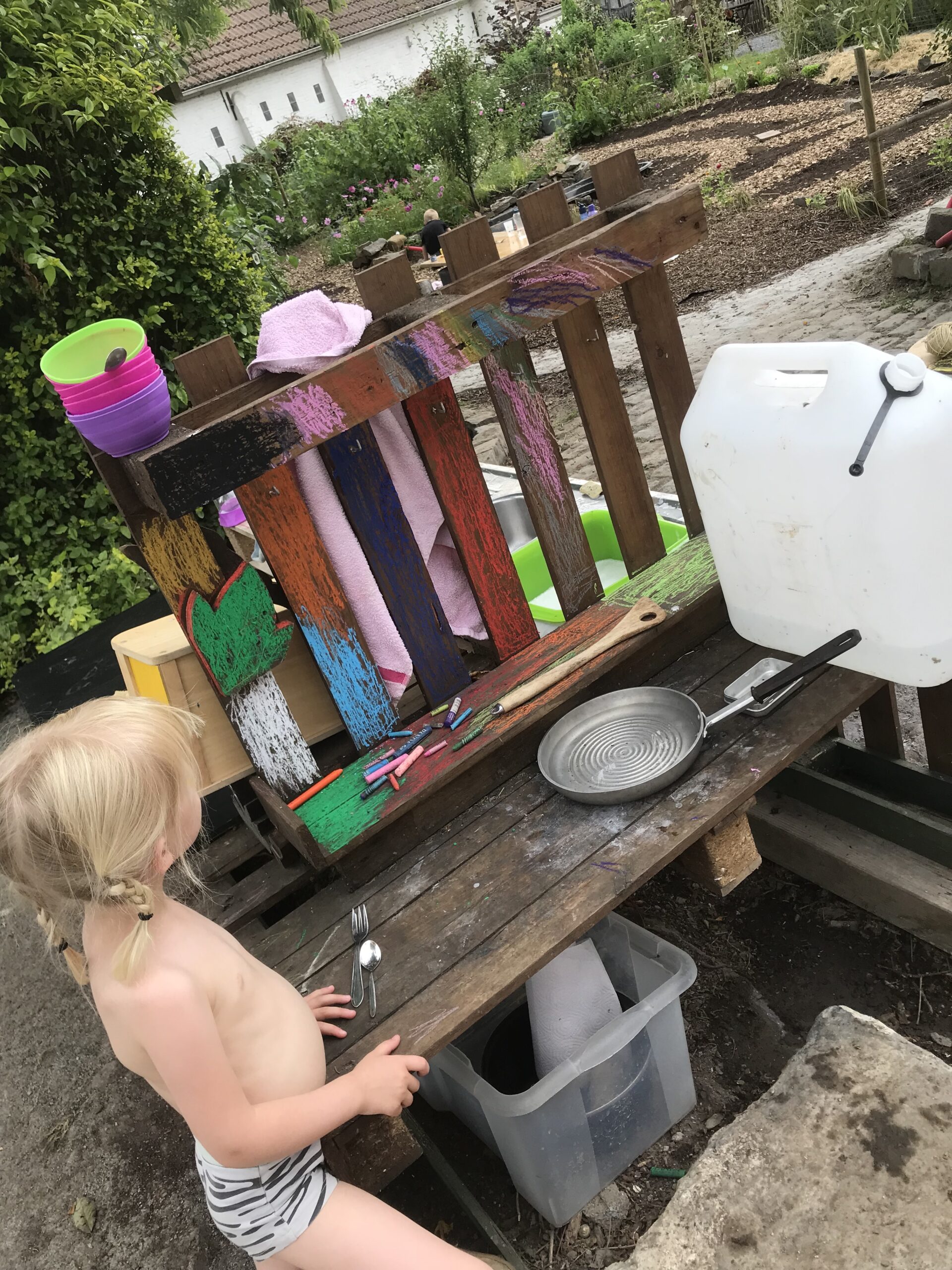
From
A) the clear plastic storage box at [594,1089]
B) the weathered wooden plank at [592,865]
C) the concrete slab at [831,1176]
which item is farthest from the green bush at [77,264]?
the concrete slab at [831,1176]

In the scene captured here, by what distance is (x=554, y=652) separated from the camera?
2348 millimetres

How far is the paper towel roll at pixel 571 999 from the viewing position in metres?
2.06

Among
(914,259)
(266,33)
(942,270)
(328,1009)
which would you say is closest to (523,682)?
(328,1009)

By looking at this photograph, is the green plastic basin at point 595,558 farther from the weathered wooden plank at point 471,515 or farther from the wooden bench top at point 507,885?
the wooden bench top at point 507,885

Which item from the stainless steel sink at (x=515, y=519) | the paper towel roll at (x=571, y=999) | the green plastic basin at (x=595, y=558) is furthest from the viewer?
the stainless steel sink at (x=515, y=519)

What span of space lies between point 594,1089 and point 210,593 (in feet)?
4.33

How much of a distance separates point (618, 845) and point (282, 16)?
31.0 meters

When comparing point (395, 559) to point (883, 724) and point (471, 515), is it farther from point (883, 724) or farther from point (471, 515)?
point (883, 724)

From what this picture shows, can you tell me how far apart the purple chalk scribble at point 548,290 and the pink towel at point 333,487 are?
0.37 metres

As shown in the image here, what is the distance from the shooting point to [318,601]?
2.10 meters

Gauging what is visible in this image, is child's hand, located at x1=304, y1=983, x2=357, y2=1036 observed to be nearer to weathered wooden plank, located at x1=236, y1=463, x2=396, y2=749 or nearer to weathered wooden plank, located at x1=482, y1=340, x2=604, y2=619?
weathered wooden plank, located at x1=236, y1=463, x2=396, y2=749

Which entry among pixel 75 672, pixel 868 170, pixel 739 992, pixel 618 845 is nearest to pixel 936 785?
pixel 739 992

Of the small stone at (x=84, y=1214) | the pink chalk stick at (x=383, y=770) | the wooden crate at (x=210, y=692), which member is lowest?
the small stone at (x=84, y=1214)

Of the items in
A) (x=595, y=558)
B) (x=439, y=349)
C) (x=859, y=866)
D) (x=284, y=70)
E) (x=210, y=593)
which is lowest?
(x=859, y=866)
